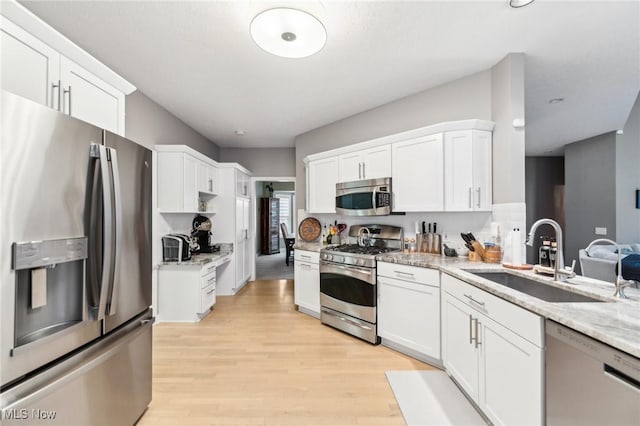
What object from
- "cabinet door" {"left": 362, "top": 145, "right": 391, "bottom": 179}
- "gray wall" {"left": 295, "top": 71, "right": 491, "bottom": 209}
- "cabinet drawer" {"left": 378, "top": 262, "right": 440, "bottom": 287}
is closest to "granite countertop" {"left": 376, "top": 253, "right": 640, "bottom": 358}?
"cabinet drawer" {"left": 378, "top": 262, "right": 440, "bottom": 287}

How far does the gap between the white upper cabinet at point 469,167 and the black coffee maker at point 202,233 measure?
143 inches

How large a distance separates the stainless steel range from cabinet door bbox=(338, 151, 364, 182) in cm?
72

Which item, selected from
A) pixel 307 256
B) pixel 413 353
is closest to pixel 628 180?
pixel 413 353

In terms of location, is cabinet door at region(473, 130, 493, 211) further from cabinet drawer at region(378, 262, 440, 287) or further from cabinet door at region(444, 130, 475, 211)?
cabinet drawer at region(378, 262, 440, 287)

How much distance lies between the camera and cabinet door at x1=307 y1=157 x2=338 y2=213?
3.78 meters

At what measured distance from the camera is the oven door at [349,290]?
2854 mm

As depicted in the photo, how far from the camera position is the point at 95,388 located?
1337mm

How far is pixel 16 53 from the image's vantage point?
1228 mm

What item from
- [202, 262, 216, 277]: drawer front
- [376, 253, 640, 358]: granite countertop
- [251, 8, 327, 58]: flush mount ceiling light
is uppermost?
[251, 8, 327, 58]: flush mount ceiling light

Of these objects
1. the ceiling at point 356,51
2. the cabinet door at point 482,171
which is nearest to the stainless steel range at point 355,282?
the cabinet door at point 482,171

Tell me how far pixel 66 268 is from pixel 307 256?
2715 mm

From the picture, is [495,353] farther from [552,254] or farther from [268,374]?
[268,374]

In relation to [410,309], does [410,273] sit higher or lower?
higher

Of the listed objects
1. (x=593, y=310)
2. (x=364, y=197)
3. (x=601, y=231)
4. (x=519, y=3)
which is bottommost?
(x=593, y=310)
